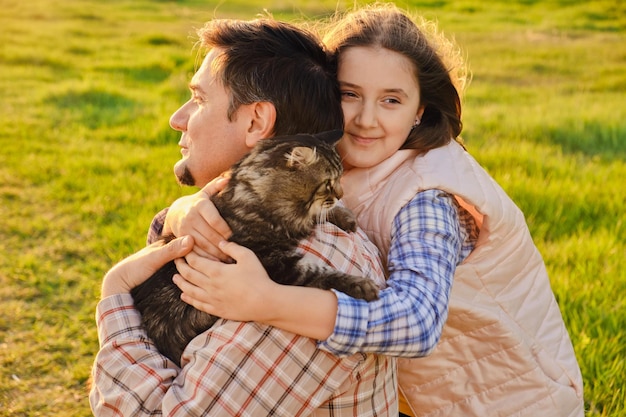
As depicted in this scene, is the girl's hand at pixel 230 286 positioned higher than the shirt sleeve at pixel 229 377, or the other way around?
the girl's hand at pixel 230 286

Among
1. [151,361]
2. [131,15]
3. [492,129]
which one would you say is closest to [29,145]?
[492,129]

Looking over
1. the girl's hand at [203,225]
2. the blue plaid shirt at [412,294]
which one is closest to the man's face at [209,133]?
the girl's hand at [203,225]

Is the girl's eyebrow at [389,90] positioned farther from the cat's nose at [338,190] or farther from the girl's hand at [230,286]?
the girl's hand at [230,286]

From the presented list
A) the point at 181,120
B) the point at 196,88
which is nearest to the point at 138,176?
the point at 181,120

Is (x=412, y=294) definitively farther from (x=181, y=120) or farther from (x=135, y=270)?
(x=181, y=120)

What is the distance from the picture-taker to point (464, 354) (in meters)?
2.73

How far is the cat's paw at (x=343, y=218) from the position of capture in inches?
102

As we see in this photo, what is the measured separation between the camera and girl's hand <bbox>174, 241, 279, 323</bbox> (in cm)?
205

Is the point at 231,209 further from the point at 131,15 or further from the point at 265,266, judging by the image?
the point at 131,15

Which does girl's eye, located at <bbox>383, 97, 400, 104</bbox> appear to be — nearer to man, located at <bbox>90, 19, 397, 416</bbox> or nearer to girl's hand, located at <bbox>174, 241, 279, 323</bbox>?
man, located at <bbox>90, 19, 397, 416</bbox>


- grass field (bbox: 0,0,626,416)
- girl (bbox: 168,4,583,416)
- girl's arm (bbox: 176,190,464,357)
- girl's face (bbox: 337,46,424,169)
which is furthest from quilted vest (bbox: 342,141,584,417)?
grass field (bbox: 0,0,626,416)

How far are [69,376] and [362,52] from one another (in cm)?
282

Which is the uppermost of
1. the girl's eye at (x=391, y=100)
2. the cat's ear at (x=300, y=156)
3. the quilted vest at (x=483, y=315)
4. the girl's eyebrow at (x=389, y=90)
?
the girl's eyebrow at (x=389, y=90)

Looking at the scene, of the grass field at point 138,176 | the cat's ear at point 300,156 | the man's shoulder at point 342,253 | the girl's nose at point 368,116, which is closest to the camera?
the man's shoulder at point 342,253
